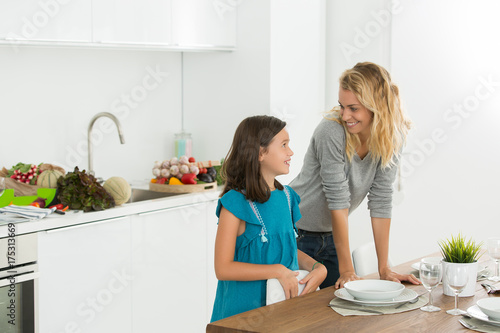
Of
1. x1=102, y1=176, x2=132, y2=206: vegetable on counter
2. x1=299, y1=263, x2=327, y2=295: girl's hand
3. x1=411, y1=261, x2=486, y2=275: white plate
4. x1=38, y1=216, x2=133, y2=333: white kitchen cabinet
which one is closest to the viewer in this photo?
x1=299, y1=263, x2=327, y2=295: girl's hand

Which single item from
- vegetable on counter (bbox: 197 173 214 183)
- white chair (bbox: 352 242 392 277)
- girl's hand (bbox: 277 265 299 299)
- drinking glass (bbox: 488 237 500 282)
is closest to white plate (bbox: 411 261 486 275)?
drinking glass (bbox: 488 237 500 282)

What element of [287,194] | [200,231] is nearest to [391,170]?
[287,194]

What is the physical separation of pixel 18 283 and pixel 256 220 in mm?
1062

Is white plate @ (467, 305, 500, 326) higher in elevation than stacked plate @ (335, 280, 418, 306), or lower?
lower

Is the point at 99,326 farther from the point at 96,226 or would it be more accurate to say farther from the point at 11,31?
the point at 11,31

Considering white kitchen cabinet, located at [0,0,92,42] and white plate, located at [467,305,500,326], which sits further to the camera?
white kitchen cabinet, located at [0,0,92,42]

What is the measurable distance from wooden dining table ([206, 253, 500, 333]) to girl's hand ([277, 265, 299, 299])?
95mm

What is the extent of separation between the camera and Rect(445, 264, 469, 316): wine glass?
1.70m

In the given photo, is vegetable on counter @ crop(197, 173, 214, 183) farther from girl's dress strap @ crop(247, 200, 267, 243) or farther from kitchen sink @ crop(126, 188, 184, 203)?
girl's dress strap @ crop(247, 200, 267, 243)

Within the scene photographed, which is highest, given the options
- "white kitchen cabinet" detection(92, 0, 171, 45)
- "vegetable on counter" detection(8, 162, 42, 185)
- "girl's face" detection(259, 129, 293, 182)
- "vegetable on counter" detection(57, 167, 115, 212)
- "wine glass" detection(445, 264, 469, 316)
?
"white kitchen cabinet" detection(92, 0, 171, 45)

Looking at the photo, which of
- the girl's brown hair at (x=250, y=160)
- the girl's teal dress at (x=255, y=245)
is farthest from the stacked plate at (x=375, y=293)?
the girl's brown hair at (x=250, y=160)

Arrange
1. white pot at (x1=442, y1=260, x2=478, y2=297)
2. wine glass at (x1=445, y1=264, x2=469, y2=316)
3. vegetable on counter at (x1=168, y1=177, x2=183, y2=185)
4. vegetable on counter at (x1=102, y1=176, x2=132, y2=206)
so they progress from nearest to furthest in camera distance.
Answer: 1. wine glass at (x1=445, y1=264, x2=469, y2=316)
2. white pot at (x1=442, y1=260, x2=478, y2=297)
3. vegetable on counter at (x1=102, y1=176, x2=132, y2=206)
4. vegetable on counter at (x1=168, y1=177, x2=183, y2=185)

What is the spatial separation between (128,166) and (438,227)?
6.20 feet

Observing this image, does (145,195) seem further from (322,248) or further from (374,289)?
(374,289)
